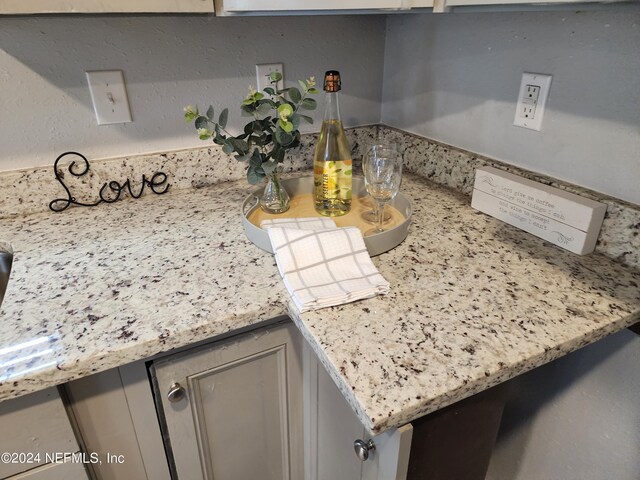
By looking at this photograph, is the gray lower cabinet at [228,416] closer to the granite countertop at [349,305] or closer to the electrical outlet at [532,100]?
the granite countertop at [349,305]

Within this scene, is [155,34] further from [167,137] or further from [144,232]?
[144,232]

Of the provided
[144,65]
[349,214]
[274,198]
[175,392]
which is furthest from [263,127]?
[175,392]

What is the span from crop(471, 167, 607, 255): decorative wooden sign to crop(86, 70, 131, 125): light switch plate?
81 cm

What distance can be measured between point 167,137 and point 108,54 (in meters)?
0.21

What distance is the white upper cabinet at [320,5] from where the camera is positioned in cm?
69

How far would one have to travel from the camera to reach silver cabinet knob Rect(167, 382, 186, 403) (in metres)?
0.71

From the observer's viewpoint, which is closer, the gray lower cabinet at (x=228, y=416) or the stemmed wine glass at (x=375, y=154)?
the gray lower cabinet at (x=228, y=416)

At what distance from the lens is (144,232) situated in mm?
902

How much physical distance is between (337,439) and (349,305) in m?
0.25

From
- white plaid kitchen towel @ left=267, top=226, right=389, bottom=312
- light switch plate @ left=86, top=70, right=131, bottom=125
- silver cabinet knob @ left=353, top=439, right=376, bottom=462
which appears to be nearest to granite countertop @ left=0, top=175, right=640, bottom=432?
white plaid kitchen towel @ left=267, top=226, right=389, bottom=312

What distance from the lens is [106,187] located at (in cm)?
104

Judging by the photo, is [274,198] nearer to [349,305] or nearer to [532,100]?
[349,305]

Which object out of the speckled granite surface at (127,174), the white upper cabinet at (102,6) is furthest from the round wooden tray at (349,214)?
the white upper cabinet at (102,6)

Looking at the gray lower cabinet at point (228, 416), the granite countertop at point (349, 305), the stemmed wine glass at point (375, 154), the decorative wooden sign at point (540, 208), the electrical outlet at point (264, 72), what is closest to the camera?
the granite countertop at point (349, 305)
